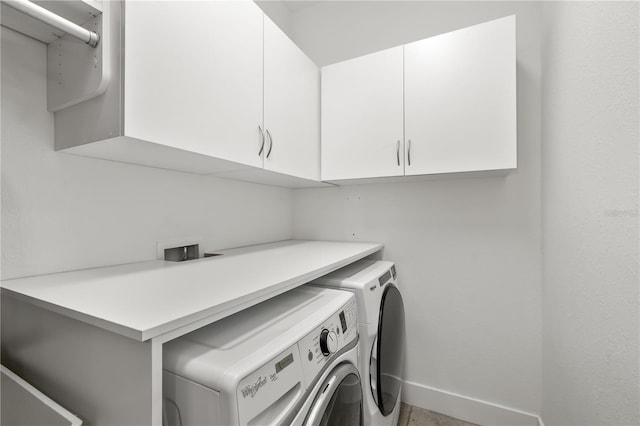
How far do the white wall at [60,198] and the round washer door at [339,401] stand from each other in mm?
939

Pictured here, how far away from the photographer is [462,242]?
1.75m

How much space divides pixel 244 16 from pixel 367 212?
4.50ft

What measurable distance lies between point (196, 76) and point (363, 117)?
104cm

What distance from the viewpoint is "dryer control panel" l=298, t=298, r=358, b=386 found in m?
0.76

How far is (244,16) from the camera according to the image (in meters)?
1.18

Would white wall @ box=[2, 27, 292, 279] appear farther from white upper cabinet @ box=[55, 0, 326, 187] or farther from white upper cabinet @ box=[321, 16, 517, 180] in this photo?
white upper cabinet @ box=[321, 16, 517, 180]

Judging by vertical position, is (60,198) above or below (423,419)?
above

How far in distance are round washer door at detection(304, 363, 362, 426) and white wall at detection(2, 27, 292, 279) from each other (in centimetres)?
94

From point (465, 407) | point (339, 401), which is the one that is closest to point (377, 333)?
point (339, 401)

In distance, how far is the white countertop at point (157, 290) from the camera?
56cm

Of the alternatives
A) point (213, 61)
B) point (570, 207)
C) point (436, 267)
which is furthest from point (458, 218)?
point (213, 61)

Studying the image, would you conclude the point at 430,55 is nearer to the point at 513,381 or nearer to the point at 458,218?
the point at 458,218

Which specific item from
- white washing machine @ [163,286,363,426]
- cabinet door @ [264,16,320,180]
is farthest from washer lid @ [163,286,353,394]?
cabinet door @ [264,16,320,180]

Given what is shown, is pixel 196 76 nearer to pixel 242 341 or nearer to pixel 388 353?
pixel 242 341
